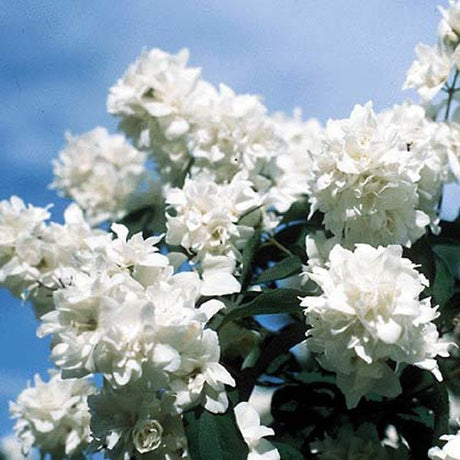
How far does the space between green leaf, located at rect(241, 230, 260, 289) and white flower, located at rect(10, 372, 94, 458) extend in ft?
1.57

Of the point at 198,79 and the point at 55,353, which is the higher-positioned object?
the point at 198,79

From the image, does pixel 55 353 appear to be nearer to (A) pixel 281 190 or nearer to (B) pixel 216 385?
(B) pixel 216 385

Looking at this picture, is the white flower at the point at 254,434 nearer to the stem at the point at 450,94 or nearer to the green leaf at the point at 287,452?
the green leaf at the point at 287,452

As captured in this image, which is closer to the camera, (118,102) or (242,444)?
(242,444)

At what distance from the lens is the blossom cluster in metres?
1.44

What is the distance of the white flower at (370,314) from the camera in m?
1.42

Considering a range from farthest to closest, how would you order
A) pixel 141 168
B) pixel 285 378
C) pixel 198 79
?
pixel 141 168
pixel 198 79
pixel 285 378

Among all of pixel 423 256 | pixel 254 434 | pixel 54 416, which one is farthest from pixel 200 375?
pixel 54 416

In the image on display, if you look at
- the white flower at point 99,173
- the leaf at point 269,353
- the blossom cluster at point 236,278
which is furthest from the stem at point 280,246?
the white flower at point 99,173

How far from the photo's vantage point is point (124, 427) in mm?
1529

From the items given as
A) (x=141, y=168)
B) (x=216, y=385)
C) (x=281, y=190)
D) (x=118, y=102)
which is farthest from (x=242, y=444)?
(x=141, y=168)

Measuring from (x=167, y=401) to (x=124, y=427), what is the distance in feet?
0.30

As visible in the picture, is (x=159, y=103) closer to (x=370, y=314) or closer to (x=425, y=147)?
(x=425, y=147)

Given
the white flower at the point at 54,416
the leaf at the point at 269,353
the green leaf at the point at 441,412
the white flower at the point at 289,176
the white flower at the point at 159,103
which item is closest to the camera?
the green leaf at the point at 441,412
